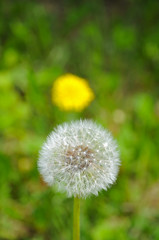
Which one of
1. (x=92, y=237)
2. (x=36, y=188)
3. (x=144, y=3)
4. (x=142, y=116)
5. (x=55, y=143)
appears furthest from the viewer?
(x=144, y=3)

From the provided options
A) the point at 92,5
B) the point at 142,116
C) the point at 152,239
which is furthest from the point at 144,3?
the point at 152,239

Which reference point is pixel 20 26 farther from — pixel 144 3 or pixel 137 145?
pixel 137 145

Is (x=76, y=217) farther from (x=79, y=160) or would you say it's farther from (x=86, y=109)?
(x=86, y=109)

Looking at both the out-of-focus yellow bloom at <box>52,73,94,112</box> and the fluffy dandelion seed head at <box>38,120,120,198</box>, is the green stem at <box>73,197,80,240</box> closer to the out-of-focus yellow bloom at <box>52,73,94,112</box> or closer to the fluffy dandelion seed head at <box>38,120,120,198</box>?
the fluffy dandelion seed head at <box>38,120,120,198</box>

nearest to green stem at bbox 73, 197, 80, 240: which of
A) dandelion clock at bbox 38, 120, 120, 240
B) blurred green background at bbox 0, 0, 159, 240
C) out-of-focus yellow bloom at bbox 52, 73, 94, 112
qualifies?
dandelion clock at bbox 38, 120, 120, 240

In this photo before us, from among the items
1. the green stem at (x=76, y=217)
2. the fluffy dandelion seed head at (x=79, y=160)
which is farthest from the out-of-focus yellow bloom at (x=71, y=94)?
the green stem at (x=76, y=217)

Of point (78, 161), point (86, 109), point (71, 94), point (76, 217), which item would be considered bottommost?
point (76, 217)

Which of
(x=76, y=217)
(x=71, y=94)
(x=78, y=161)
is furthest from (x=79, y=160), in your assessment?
(x=71, y=94)
